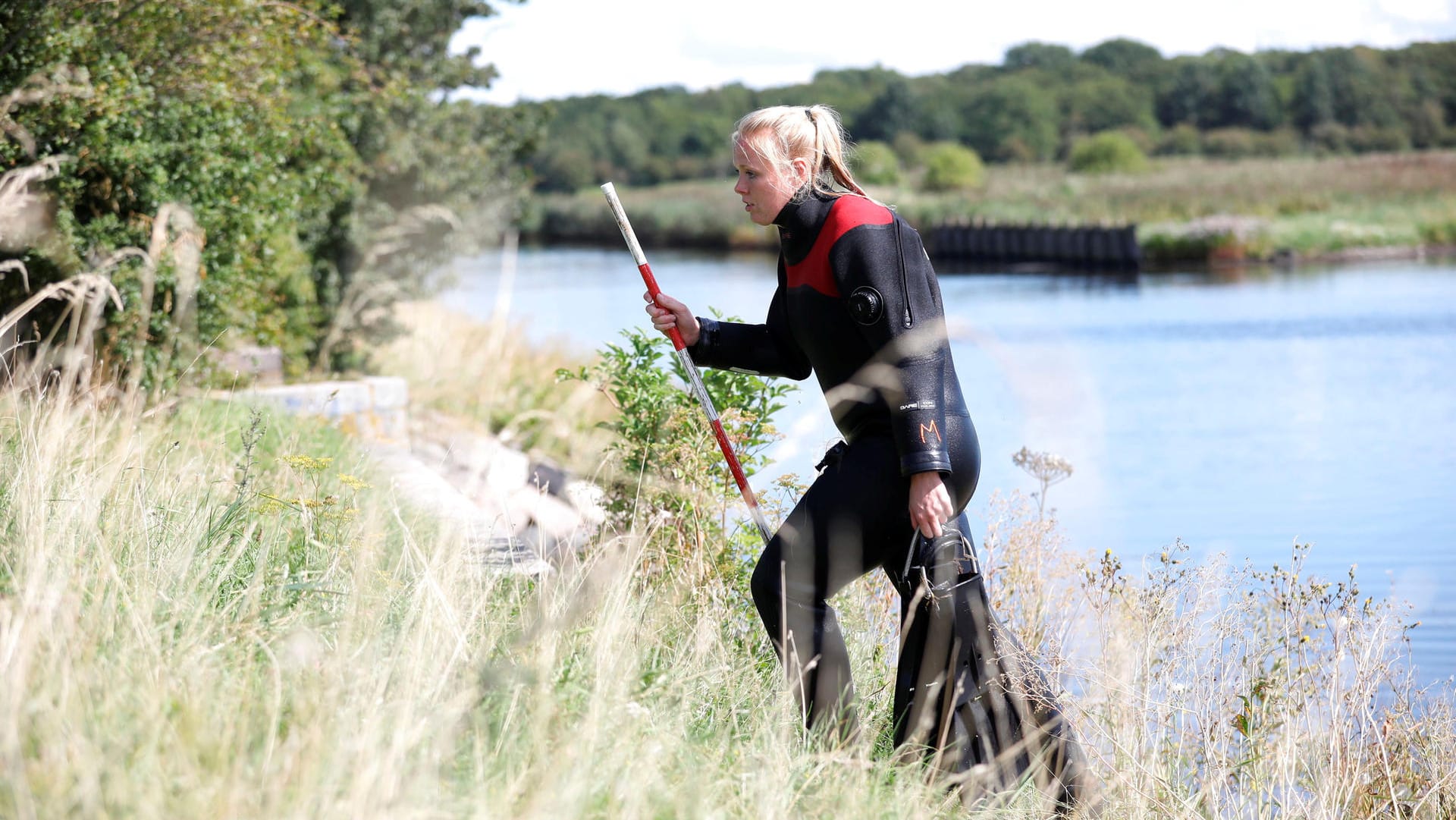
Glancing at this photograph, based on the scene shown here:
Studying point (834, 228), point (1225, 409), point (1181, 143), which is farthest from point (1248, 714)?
point (1181, 143)

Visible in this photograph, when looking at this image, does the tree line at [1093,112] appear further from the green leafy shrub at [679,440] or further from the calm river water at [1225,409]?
the green leafy shrub at [679,440]

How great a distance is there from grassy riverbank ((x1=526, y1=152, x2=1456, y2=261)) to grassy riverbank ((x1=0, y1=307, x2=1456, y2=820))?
92.1 feet

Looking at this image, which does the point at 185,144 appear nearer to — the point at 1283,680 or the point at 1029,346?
the point at 1283,680

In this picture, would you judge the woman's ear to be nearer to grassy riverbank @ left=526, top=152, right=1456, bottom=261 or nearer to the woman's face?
the woman's face

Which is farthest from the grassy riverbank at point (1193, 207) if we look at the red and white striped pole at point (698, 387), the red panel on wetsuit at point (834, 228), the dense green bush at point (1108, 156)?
the red panel on wetsuit at point (834, 228)

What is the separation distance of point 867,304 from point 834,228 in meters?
0.23

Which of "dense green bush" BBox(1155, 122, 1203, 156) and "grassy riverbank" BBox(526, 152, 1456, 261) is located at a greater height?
"dense green bush" BBox(1155, 122, 1203, 156)

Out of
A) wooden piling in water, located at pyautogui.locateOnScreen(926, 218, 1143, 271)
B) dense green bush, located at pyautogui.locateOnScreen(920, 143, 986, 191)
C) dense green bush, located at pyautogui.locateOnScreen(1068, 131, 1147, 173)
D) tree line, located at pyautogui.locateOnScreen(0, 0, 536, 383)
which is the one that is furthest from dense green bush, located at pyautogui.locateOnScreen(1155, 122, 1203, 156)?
tree line, located at pyautogui.locateOnScreen(0, 0, 536, 383)

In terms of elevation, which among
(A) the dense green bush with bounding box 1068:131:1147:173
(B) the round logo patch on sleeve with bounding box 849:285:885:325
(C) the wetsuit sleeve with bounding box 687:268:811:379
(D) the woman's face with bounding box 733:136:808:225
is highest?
(A) the dense green bush with bounding box 1068:131:1147:173

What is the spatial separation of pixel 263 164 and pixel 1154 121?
79.1 metres

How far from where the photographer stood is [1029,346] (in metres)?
17.7

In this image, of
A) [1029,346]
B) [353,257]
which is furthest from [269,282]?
[1029,346]

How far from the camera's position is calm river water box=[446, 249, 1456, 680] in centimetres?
795

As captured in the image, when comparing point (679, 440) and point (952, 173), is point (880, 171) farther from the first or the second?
point (679, 440)
